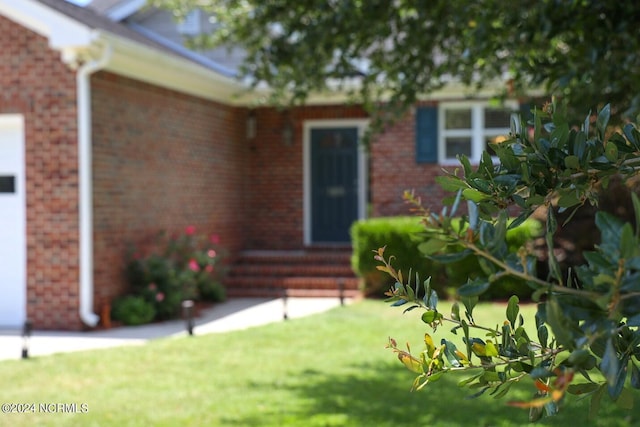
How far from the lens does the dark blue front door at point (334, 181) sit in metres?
16.5

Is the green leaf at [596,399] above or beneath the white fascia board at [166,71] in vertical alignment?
beneath

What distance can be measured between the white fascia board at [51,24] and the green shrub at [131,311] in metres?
3.40

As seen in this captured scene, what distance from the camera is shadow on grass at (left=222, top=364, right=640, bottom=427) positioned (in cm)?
611

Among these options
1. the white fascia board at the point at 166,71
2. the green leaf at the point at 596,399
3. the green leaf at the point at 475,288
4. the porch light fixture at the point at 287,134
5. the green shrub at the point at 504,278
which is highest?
the white fascia board at the point at 166,71

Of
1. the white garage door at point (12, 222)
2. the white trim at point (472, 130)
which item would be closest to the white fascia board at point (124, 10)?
the white garage door at point (12, 222)

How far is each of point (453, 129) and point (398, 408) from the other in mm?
9503

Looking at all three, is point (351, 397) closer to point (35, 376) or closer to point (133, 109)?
point (35, 376)

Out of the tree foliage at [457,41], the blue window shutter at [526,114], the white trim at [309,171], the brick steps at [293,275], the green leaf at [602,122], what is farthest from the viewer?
the white trim at [309,171]

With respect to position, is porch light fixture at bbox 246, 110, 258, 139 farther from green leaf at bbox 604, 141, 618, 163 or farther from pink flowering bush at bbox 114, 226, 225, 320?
green leaf at bbox 604, 141, 618, 163

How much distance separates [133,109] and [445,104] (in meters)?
5.79

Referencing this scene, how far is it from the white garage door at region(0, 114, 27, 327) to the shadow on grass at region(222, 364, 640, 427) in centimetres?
507

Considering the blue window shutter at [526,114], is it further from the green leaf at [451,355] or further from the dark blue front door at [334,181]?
the dark blue front door at [334,181]

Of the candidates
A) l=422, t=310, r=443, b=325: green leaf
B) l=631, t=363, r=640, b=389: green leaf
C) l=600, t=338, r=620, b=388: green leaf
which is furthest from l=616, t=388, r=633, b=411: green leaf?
l=422, t=310, r=443, b=325: green leaf

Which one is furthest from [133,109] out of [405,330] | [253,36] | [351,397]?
[351,397]
